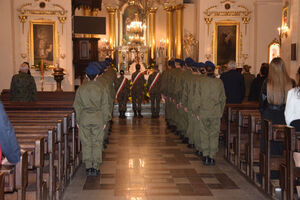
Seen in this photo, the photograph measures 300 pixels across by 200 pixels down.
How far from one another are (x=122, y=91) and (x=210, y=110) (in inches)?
274

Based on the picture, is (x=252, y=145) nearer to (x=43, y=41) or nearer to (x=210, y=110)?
(x=210, y=110)

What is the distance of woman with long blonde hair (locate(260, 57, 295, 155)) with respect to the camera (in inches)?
220

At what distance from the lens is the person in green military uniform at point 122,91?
13.8 meters

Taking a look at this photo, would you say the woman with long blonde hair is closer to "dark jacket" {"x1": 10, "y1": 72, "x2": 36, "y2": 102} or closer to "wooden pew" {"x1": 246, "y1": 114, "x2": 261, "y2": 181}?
"wooden pew" {"x1": 246, "y1": 114, "x2": 261, "y2": 181}

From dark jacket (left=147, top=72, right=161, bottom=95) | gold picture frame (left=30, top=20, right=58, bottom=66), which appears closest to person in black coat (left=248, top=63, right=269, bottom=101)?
dark jacket (left=147, top=72, right=161, bottom=95)

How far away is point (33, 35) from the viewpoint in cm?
1756

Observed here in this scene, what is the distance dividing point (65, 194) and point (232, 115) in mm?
3396

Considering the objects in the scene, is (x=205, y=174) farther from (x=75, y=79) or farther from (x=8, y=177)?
(x=75, y=79)

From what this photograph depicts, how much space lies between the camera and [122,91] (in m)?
14.3

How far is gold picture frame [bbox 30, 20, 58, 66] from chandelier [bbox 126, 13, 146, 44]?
532 cm

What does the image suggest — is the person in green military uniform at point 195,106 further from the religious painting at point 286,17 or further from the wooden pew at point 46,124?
the religious painting at point 286,17

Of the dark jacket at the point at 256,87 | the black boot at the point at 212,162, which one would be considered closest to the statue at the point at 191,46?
the dark jacket at the point at 256,87

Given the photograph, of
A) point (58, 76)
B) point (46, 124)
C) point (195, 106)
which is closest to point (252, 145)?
point (195, 106)

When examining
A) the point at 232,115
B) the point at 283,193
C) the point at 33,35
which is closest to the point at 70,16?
the point at 33,35
